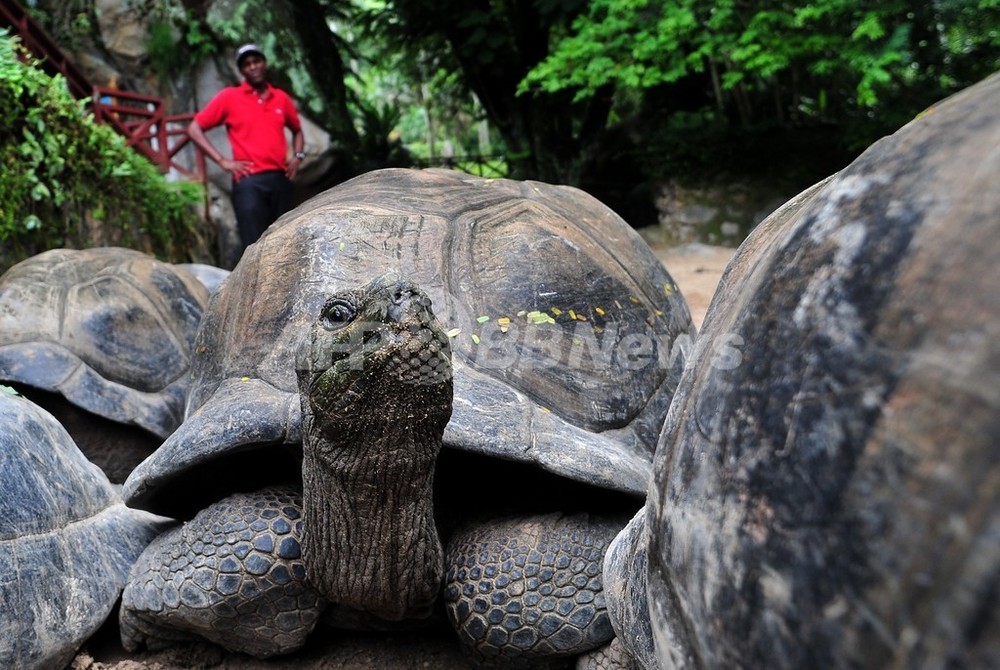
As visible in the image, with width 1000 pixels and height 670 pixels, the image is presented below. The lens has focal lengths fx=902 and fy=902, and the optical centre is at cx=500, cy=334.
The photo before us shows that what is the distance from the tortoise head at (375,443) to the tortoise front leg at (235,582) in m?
0.11

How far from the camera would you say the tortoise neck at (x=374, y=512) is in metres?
1.77

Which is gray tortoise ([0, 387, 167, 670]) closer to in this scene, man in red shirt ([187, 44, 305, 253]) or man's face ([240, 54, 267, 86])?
man in red shirt ([187, 44, 305, 253])

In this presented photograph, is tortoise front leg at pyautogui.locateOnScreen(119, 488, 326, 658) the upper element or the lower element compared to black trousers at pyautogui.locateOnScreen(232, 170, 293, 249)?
lower

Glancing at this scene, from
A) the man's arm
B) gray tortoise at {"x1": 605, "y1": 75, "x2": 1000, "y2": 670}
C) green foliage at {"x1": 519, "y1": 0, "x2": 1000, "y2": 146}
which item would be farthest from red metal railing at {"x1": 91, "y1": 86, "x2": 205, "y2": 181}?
gray tortoise at {"x1": 605, "y1": 75, "x2": 1000, "y2": 670}

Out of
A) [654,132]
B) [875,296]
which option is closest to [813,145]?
[654,132]

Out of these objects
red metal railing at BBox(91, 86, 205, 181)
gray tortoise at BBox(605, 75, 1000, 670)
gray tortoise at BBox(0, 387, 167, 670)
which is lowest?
gray tortoise at BBox(0, 387, 167, 670)

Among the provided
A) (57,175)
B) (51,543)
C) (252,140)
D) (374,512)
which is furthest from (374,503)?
(252,140)

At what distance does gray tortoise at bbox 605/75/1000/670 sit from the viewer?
0.73 metres

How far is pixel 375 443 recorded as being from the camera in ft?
5.79

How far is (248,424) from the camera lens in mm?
2094

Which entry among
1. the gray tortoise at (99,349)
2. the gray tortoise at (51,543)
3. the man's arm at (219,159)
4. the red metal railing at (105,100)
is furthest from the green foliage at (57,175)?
the gray tortoise at (51,543)

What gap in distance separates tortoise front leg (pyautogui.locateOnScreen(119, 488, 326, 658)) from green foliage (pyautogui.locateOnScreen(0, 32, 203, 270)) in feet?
9.73

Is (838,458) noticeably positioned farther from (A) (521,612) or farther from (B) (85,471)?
(B) (85,471)

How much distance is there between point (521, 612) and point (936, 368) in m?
1.42
